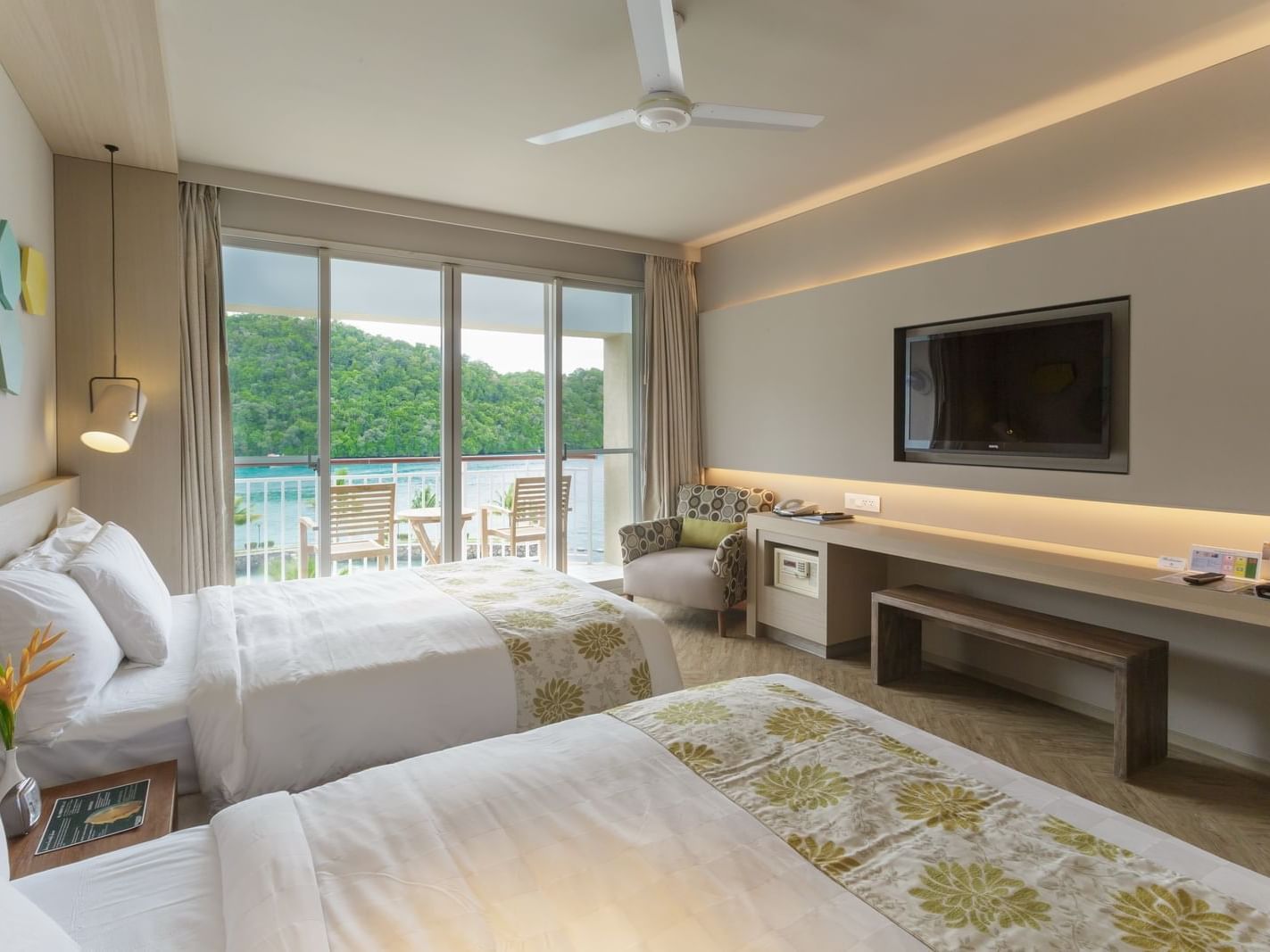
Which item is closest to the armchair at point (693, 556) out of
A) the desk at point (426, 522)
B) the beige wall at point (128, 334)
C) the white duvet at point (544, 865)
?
the desk at point (426, 522)

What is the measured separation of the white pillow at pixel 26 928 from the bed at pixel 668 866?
0.17 metres

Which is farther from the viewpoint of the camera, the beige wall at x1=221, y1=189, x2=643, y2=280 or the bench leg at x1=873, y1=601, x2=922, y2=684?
the beige wall at x1=221, y1=189, x2=643, y2=280

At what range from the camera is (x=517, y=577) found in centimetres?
329

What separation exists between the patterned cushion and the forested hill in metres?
0.94

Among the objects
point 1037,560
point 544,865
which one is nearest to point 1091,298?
point 1037,560

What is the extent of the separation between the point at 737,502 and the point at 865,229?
1.96 metres

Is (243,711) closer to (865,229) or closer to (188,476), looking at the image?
(188,476)

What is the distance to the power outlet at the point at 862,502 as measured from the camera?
4133 mm

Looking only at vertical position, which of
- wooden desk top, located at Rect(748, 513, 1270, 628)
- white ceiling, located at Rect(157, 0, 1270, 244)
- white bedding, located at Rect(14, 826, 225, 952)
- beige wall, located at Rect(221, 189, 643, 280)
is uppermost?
white ceiling, located at Rect(157, 0, 1270, 244)

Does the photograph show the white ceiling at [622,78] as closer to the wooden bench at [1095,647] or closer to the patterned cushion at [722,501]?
the patterned cushion at [722,501]

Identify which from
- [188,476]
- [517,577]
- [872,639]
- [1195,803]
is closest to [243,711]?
[517,577]

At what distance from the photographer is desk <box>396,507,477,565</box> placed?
4.67 meters

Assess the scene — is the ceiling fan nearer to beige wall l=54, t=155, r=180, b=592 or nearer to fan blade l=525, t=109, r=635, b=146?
fan blade l=525, t=109, r=635, b=146

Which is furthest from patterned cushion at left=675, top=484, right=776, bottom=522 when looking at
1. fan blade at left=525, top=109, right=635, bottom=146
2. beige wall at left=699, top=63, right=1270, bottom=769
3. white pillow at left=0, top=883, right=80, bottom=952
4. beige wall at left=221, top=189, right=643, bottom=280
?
white pillow at left=0, top=883, right=80, bottom=952
